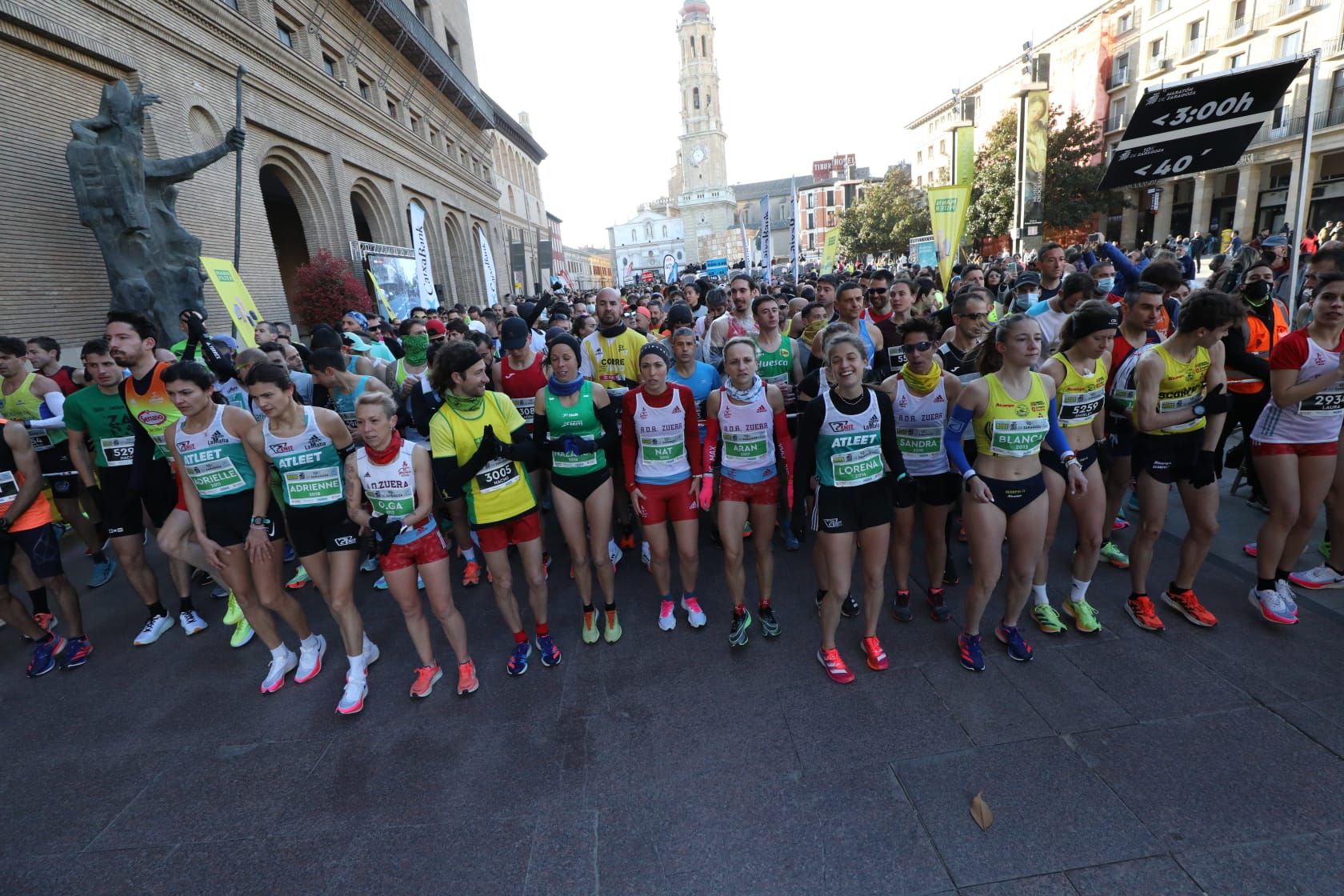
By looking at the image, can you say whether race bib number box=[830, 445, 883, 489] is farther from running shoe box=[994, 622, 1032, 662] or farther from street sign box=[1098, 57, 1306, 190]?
street sign box=[1098, 57, 1306, 190]

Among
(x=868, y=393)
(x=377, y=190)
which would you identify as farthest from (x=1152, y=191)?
(x=868, y=393)

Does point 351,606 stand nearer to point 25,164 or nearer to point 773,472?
point 773,472

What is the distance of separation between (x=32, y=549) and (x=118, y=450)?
0.84 m

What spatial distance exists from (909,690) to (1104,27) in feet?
157

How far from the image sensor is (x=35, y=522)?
423 centimetres

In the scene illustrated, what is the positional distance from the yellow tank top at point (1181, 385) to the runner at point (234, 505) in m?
5.65

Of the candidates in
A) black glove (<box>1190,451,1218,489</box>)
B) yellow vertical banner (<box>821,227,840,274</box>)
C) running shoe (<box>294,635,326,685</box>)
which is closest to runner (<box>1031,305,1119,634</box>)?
black glove (<box>1190,451,1218,489</box>)

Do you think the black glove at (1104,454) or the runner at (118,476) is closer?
the black glove at (1104,454)

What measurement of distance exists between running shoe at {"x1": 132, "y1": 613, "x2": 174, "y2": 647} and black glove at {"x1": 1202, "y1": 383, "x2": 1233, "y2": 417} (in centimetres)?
764

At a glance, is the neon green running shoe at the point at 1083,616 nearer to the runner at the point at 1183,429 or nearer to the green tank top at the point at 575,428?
the runner at the point at 1183,429

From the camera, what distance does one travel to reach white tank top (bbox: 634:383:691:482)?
12.8 ft

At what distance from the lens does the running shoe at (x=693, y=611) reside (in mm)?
4216

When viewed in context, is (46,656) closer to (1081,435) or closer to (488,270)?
(1081,435)

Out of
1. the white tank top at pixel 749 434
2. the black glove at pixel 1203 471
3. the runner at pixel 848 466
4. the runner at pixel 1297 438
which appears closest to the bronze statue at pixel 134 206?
the white tank top at pixel 749 434
